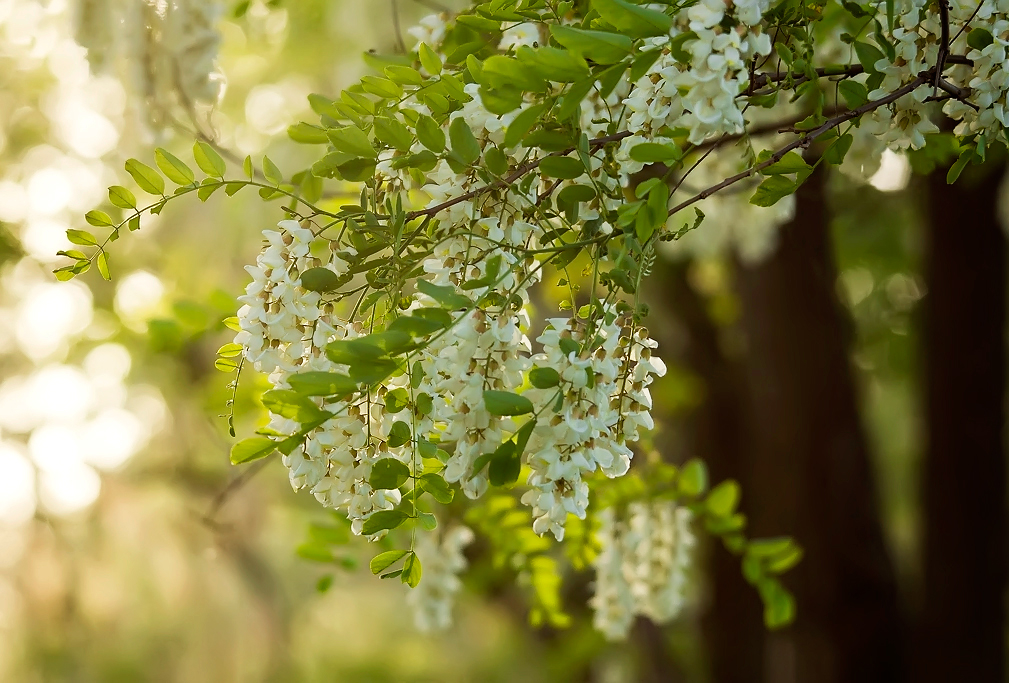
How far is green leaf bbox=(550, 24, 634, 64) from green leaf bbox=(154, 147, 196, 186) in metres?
0.37

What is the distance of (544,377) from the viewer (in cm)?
64

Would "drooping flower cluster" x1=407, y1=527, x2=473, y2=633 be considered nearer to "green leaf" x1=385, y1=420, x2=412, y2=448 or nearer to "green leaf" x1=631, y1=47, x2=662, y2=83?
"green leaf" x1=385, y1=420, x2=412, y2=448

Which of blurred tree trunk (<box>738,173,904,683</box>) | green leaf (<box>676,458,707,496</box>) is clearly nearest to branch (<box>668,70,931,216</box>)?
green leaf (<box>676,458,707,496</box>)

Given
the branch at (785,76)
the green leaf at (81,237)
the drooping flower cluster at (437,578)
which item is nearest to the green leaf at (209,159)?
the green leaf at (81,237)

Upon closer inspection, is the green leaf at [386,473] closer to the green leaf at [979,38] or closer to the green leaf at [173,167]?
the green leaf at [173,167]

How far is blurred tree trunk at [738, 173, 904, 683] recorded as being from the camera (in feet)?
8.24

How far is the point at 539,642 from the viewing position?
3.47 m

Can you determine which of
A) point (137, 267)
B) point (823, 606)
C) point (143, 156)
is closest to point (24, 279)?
point (137, 267)

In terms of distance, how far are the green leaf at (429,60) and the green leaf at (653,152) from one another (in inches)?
9.3

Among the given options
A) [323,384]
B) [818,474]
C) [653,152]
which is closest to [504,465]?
[323,384]

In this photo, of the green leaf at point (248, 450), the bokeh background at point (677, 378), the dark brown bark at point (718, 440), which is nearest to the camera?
the green leaf at point (248, 450)

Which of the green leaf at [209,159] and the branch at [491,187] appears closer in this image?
Result: the branch at [491,187]

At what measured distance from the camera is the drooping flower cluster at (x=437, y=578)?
158 centimetres

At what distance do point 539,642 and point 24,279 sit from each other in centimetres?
224
